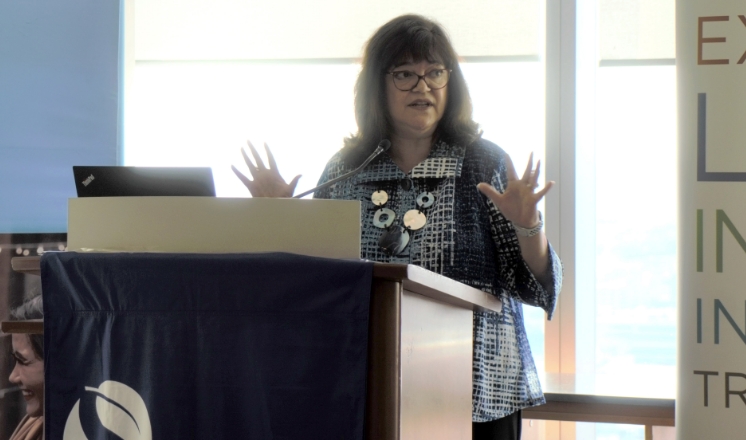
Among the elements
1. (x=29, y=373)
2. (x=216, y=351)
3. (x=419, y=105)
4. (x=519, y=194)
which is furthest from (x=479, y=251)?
(x=29, y=373)

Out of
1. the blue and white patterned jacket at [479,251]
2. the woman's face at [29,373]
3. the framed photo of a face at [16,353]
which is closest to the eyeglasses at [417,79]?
the blue and white patterned jacket at [479,251]

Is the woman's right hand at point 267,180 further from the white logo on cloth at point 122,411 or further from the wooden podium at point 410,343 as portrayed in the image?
the white logo on cloth at point 122,411

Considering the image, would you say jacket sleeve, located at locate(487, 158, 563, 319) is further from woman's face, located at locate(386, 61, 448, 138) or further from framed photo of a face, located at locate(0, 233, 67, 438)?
framed photo of a face, located at locate(0, 233, 67, 438)

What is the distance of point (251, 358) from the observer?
0.98 m

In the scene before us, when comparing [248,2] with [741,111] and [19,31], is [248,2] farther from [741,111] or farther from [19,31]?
[741,111]

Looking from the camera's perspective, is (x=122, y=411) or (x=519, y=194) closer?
(x=122, y=411)

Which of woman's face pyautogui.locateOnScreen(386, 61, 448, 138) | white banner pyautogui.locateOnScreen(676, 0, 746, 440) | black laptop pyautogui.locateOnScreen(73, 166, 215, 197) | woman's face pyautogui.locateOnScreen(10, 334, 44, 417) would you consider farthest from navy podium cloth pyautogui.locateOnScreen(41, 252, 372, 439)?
woman's face pyautogui.locateOnScreen(10, 334, 44, 417)

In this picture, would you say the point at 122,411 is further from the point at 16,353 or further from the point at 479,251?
the point at 16,353

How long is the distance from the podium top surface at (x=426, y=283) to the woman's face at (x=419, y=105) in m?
0.52

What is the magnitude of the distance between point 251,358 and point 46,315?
34 cm

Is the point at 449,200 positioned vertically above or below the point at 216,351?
above

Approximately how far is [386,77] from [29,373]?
159 centimetres

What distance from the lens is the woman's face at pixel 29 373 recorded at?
252 cm

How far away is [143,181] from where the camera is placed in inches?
47.8
